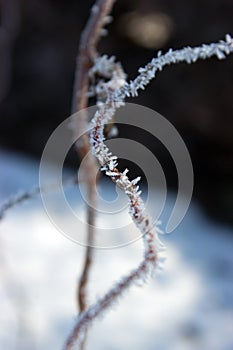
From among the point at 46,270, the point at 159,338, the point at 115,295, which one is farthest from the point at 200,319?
the point at 115,295

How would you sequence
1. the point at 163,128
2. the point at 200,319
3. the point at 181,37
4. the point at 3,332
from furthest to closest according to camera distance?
1. the point at 181,37
2. the point at 163,128
3. the point at 200,319
4. the point at 3,332

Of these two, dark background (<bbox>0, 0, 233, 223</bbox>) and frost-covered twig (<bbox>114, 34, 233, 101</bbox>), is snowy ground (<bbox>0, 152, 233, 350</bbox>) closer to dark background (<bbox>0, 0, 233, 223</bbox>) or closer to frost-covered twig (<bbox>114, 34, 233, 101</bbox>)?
dark background (<bbox>0, 0, 233, 223</bbox>)

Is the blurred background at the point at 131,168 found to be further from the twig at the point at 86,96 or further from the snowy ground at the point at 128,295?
the twig at the point at 86,96

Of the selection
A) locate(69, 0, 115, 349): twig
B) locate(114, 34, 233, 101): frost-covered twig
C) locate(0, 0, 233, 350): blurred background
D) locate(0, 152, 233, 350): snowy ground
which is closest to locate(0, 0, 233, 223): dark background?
locate(0, 0, 233, 350): blurred background

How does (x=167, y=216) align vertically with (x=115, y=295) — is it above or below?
above

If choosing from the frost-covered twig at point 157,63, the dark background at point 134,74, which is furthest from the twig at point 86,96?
the dark background at point 134,74

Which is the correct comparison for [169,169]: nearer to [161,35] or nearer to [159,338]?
[161,35]
